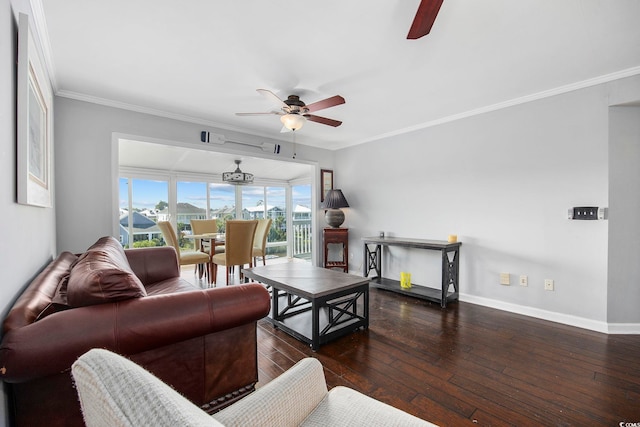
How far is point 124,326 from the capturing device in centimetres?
114

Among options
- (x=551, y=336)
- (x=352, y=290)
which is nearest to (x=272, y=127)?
(x=352, y=290)

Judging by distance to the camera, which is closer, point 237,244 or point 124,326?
point 124,326

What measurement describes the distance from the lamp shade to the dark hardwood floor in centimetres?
212

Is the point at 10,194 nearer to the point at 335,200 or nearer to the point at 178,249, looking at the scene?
the point at 178,249

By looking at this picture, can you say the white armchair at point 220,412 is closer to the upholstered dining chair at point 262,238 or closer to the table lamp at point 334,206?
the upholstered dining chair at point 262,238

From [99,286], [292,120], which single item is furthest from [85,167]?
[99,286]

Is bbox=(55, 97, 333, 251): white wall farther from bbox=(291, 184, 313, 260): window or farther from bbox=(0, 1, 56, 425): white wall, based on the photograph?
bbox=(291, 184, 313, 260): window

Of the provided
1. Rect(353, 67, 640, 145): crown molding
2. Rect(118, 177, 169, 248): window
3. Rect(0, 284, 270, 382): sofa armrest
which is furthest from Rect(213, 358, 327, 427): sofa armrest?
Rect(118, 177, 169, 248): window

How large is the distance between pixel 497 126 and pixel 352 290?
253cm

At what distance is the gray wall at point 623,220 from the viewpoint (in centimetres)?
250

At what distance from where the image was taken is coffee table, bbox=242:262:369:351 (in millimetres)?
2270

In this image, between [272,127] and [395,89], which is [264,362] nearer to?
[395,89]

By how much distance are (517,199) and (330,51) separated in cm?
254

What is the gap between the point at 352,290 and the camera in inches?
97.1
